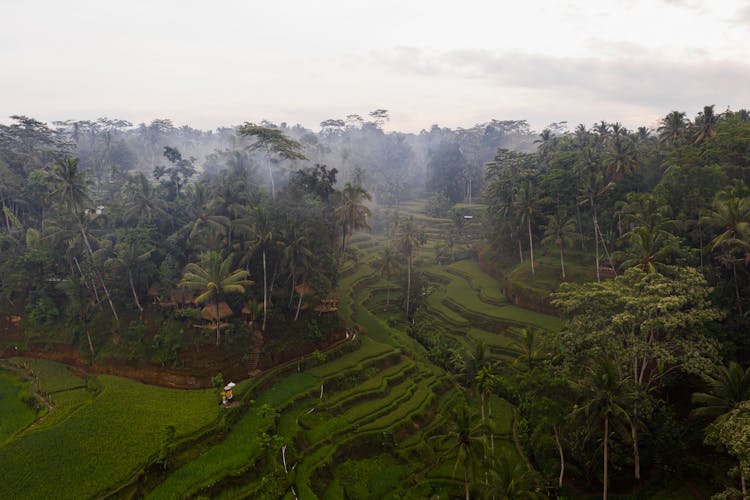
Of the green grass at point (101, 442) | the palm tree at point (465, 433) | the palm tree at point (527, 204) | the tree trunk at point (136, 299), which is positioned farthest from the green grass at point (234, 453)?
the palm tree at point (527, 204)

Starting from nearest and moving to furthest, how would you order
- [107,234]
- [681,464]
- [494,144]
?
A: [681,464]
[107,234]
[494,144]

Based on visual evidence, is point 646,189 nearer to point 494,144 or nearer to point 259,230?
point 259,230

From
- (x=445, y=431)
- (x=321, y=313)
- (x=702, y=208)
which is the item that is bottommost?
(x=445, y=431)

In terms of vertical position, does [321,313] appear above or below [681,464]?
above

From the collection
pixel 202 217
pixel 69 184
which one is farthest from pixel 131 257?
pixel 69 184

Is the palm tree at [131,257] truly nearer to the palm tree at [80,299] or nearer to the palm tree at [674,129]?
the palm tree at [80,299]

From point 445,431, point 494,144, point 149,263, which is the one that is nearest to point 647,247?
point 445,431
